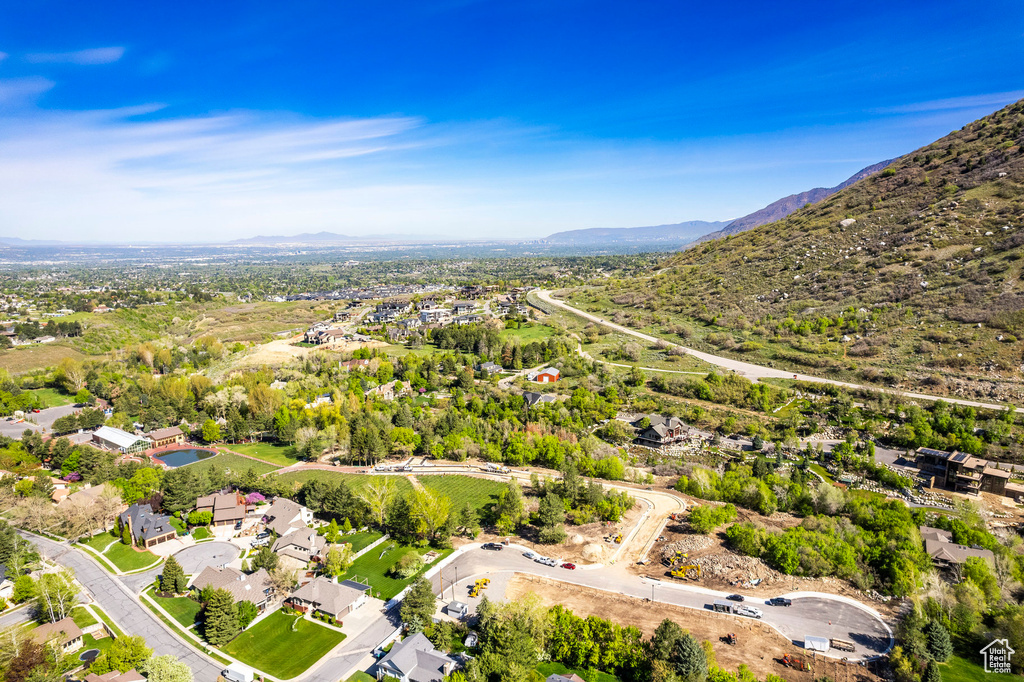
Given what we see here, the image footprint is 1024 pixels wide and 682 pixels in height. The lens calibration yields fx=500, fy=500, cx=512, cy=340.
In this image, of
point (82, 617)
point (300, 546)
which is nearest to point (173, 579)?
point (82, 617)

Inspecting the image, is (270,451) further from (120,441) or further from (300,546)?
(300,546)

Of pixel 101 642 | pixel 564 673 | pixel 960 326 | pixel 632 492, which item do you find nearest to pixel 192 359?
pixel 101 642

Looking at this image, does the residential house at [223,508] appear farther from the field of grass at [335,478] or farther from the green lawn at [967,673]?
the green lawn at [967,673]

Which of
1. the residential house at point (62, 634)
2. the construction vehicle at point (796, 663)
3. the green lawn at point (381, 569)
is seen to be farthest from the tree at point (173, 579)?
the construction vehicle at point (796, 663)

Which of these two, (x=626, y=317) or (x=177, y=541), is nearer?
(x=177, y=541)

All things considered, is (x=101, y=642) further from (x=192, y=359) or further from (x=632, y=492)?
(x=192, y=359)

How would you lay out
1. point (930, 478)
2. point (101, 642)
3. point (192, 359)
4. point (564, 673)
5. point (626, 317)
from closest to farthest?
point (564, 673) → point (101, 642) → point (930, 478) → point (192, 359) → point (626, 317)
